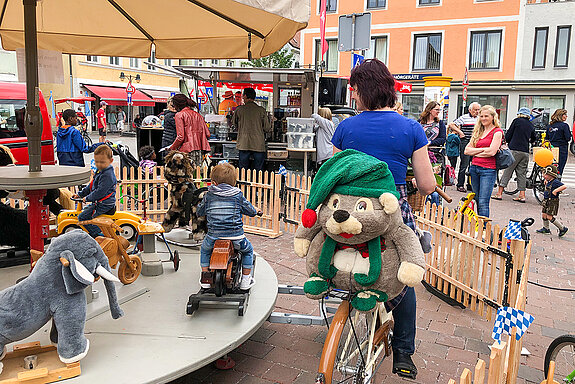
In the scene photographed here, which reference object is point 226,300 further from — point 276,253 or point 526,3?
point 526,3

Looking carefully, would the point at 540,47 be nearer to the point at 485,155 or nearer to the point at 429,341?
the point at 485,155

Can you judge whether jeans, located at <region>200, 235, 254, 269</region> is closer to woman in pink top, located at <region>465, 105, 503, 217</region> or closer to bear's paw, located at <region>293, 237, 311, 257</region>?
bear's paw, located at <region>293, 237, 311, 257</region>

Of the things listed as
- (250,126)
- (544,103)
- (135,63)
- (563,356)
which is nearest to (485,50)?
(544,103)

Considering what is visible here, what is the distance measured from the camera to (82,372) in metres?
2.77

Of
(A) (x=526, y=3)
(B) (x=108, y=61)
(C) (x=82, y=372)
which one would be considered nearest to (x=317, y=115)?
(C) (x=82, y=372)

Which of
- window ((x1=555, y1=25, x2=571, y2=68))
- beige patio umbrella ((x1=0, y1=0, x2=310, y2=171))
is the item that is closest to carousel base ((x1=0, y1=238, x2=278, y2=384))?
beige patio umbrella ((x1=0, y1=0, x2=310, y2=171))

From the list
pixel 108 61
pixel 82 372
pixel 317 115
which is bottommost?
pixel 82 372

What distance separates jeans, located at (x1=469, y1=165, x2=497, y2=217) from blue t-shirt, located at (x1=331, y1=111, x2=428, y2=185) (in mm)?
4673

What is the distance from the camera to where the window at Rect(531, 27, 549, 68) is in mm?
27734

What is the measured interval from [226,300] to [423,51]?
29874 millimetres

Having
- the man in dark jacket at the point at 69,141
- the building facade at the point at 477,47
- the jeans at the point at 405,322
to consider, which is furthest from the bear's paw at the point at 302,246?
the building facade at the point at 477,47

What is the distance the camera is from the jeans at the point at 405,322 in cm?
325

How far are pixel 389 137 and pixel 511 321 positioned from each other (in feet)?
4.08

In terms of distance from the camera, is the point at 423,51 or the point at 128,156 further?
the point at 423,51
